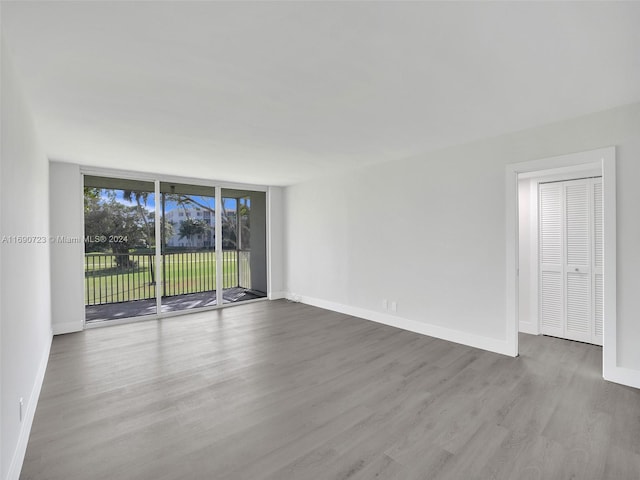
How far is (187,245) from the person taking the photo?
570 centimetres

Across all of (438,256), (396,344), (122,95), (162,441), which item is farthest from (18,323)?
(438,256)

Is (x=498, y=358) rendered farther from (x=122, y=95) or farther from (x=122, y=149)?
(x=122, y=149)

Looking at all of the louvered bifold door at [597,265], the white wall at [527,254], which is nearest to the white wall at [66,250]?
the white wall at [527,254]

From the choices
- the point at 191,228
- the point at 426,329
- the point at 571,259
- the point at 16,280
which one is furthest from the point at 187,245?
the point at 571,259

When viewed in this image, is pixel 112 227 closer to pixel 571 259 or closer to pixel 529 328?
pixel 529 328

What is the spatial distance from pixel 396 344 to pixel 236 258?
3.76 m

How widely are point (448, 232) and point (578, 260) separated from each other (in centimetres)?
161

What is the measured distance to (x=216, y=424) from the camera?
7.38 ft

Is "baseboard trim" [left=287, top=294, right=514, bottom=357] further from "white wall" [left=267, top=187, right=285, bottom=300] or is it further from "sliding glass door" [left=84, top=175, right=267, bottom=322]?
"sliding glass door" [left=84, top=175, right=267, bottom=322]

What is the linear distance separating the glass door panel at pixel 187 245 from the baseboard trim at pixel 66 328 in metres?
1.27

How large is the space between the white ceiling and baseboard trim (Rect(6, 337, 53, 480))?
88.3 inches

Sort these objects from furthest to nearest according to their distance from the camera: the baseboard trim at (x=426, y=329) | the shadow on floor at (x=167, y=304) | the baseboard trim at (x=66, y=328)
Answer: the shadow on floor at (x=167, y=304)
the baseboard trim at (x=66, y=328)
the baseboard trim at (x=426, y=329)

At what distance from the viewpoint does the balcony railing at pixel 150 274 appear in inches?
197

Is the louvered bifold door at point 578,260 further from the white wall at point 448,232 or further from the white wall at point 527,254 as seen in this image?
the white wall at point 448,232
